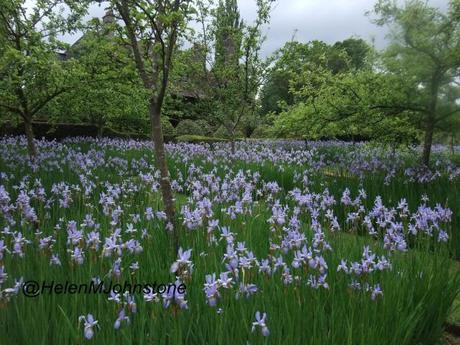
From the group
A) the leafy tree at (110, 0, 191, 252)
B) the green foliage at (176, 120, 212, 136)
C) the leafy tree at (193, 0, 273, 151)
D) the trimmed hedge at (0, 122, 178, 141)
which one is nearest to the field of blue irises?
the leafy tree at (110, 0, 191, 252)

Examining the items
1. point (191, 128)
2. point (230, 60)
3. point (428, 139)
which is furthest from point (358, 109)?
point (191, 128)

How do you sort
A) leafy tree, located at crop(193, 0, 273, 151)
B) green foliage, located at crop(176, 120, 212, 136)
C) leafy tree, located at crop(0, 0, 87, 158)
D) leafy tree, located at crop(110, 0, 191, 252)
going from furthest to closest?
green foliage, located at crop(176, 120, 212, 136), leafy tree, located at crop(193, 0, 273, 151), leafy tree, located at crop(0, 0, 87, 158), leafy tree, located at crop(110, 0, 191, 252)

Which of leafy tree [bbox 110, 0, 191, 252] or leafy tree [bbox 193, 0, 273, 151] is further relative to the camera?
leafy tree [bbox 193, 0, 273, 151]

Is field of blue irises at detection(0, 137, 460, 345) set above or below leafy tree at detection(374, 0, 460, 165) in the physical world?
below

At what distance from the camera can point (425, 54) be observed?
786cm

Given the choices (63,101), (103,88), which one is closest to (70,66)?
(103,88)

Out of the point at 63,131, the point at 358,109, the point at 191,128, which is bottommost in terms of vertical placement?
the point at 63,131

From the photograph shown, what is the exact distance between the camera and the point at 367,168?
8938mm

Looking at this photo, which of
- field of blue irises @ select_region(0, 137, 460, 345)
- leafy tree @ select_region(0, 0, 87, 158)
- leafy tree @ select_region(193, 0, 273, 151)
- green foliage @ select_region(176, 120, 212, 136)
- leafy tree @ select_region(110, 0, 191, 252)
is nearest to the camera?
field of blue irises @ select_region(0, 137, 460, 345)

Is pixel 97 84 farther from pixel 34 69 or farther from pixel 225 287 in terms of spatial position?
pixel 225 287

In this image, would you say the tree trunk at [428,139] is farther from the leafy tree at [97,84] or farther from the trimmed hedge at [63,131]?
the trimmed hedge at [63,131]

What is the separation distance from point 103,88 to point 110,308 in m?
7.27

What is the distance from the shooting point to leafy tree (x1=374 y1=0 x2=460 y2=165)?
7.77 meters

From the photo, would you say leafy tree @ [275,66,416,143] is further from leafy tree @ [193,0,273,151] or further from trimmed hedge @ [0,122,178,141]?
trimmed hedge @ [0,122,178,141]
